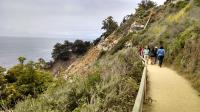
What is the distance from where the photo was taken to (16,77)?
1334 inches

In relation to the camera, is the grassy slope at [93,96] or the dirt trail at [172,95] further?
the dirt trail at [172,95]

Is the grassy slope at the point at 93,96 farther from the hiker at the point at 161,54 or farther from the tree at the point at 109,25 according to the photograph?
the tree at the point at 109,25

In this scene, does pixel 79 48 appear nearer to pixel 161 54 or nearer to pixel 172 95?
pixel 161 54

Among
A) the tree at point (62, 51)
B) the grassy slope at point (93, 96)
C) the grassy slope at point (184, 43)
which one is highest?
the grassy slope at point (184, 43)

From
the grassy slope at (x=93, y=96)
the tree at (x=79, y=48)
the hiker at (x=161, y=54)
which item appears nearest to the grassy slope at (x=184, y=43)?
the hiker at (x=161, y=54)

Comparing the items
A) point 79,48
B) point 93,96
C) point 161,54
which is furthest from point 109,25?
point 93,96

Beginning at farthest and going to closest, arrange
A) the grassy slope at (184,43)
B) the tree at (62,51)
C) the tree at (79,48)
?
the tree at (79,48)
the tree at (62,51)
the grassy slope at (184,43)

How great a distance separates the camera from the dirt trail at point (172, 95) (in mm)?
12273

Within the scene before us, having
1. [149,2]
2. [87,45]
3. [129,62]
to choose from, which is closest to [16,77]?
[129,62]

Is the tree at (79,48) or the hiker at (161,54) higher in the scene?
the hiker at (161,54)

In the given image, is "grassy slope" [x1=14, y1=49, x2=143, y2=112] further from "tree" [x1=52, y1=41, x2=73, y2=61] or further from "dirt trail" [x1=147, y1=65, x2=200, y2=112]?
"tree" [x1=52, y1=41, x2=73, y2=61]

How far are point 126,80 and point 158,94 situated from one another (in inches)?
78.1

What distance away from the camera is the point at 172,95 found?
14445 millimetres

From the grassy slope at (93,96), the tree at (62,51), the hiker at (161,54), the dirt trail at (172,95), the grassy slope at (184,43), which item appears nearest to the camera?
the grassy slope at (93,96)
